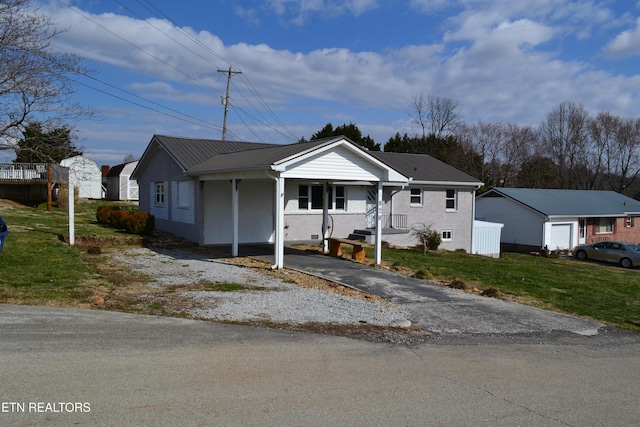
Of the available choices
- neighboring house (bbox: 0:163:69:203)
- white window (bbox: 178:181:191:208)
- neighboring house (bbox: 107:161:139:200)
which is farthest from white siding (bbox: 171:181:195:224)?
neighboring house (bbox: 107:161:139:200)

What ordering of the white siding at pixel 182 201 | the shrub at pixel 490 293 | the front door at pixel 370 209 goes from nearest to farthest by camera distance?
the shrub at pixel 490 293 < the white siding at pixel 182 201 < the front door at pixel 370 209

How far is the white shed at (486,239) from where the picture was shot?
2950cm

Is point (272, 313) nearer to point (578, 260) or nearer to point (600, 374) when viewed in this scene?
point (600, 374)

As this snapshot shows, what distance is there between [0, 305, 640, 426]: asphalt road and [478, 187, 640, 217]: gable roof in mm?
29987

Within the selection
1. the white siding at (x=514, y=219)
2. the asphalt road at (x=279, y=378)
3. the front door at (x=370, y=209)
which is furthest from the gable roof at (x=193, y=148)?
the white siding at (x=514, y=219)

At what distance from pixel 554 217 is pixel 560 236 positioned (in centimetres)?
239

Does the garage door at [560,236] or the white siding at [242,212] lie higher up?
the white siding at [242,212]

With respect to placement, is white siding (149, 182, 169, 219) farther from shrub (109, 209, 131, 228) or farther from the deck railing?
the deck railing

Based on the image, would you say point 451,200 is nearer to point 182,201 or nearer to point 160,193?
point 182,201

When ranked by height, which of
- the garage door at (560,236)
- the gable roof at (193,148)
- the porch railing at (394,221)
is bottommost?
the garage door at (560,236)

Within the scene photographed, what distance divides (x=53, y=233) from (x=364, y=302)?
1416 cm

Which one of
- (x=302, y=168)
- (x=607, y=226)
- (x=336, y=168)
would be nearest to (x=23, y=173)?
(x=302, y=168)

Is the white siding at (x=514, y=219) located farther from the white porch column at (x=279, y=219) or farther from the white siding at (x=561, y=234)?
the white porch column at (x=279, y=219)

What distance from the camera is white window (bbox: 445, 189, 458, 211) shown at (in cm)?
2803
